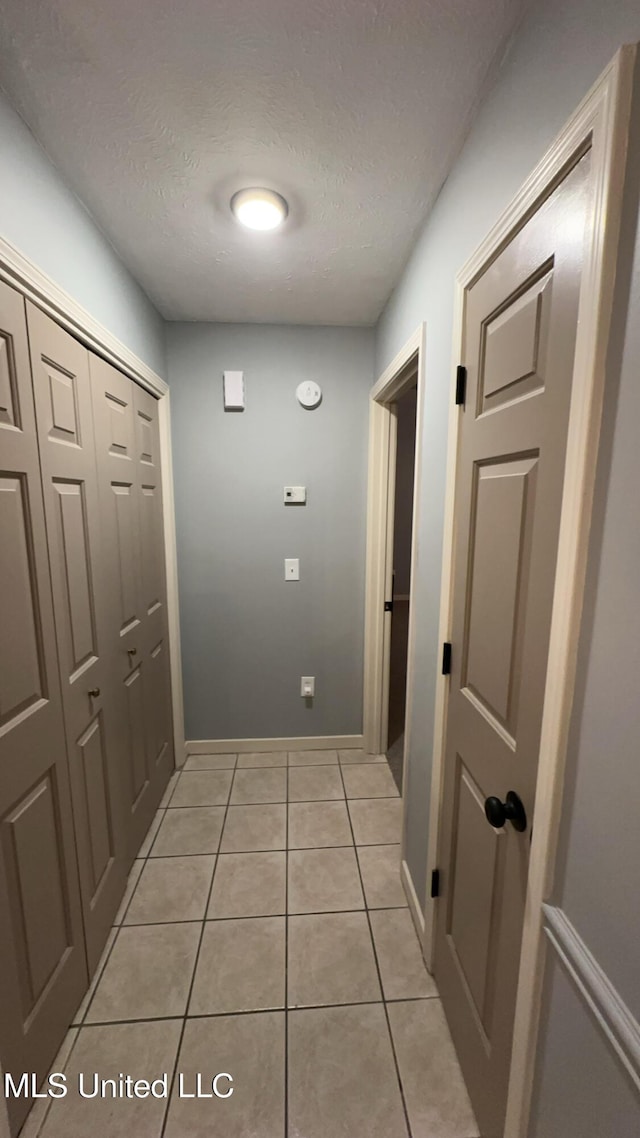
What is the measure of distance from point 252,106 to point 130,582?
1.52m

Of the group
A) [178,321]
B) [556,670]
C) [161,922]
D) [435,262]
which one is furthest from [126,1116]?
[178,321]

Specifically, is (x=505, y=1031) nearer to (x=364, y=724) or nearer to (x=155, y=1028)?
(x=155, y=1028)

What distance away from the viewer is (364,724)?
2.59 meters

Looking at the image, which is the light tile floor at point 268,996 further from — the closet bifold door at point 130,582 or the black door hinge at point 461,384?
the black door hinge at point 461,384

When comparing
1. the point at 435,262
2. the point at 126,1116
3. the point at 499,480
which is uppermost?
the point at 435,262

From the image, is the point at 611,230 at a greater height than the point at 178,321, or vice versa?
the point at 178,321

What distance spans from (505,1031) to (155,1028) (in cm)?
100

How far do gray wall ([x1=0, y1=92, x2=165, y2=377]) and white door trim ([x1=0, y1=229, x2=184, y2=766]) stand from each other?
0.04 meters

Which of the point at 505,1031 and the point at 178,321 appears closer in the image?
the point at 505,1031

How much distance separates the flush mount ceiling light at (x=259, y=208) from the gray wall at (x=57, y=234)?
0.48m

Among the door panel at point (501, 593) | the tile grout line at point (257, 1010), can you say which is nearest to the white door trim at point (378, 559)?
the door panel at point (501, 593)

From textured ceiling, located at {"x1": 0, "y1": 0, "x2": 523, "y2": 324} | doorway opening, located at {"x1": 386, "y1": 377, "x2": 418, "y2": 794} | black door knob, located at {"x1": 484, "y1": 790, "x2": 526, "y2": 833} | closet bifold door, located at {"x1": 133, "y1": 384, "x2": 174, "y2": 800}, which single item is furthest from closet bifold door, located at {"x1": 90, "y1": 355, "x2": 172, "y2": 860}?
doorway opening, located at {"x1": 386, "y1": 377, "x2": 418, "y2": 794}

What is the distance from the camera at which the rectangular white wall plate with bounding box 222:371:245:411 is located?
2221 millimetres

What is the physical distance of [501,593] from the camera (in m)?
0.93
